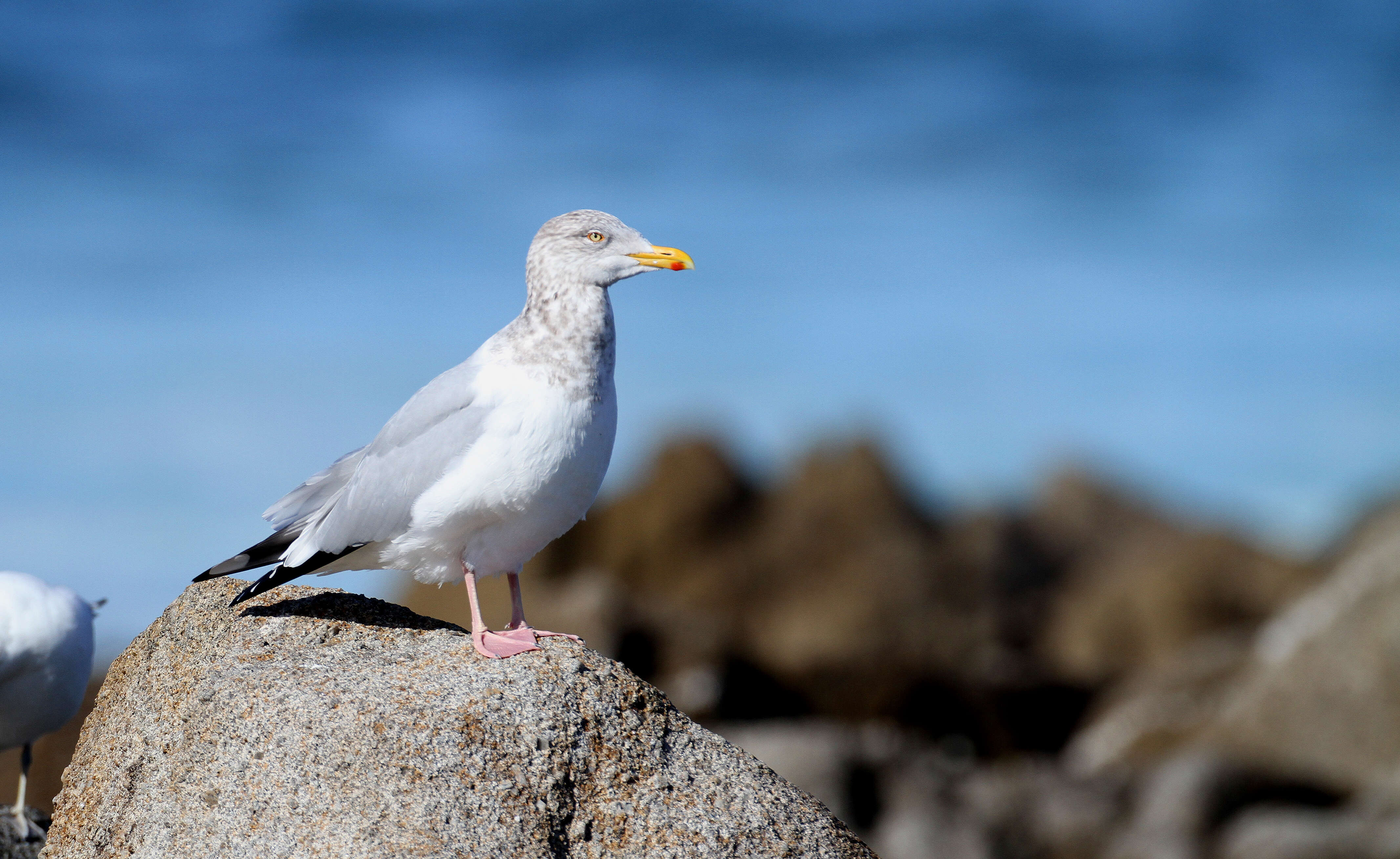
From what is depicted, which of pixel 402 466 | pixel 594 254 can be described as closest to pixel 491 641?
pixel 402 466

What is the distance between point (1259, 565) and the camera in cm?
2427

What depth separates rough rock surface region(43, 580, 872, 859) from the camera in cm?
501

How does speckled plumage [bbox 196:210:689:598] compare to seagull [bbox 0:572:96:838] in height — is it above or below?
above

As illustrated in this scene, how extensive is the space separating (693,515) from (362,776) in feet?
59.1

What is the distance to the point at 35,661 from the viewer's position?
23.7ft

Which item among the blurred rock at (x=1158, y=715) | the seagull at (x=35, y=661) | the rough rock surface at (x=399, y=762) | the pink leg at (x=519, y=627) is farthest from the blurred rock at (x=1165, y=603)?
the seagull at (x=35, y=661)

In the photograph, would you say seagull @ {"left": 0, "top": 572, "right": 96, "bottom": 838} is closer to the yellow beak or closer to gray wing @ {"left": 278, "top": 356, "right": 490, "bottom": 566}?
gray wing @ {"left": 278, "top": 356, "right": 490, "bottom": 566}

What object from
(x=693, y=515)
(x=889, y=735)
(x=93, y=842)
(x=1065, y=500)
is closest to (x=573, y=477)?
(x=93, y=842)

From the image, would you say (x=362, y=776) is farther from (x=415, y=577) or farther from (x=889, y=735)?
(x=889, y=735)

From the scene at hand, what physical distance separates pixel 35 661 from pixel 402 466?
2.95m

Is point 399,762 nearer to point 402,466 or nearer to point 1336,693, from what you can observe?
point 402,466

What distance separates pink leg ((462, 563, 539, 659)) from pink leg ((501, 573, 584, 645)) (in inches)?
0.6

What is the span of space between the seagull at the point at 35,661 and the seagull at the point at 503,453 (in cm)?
189

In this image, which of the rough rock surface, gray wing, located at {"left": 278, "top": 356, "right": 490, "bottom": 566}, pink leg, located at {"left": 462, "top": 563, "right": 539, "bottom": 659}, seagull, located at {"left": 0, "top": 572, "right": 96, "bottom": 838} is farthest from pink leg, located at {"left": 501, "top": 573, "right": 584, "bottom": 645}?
seagull, located at {"left": 0, "top": 572, "right": 96, "bottom": 838}
